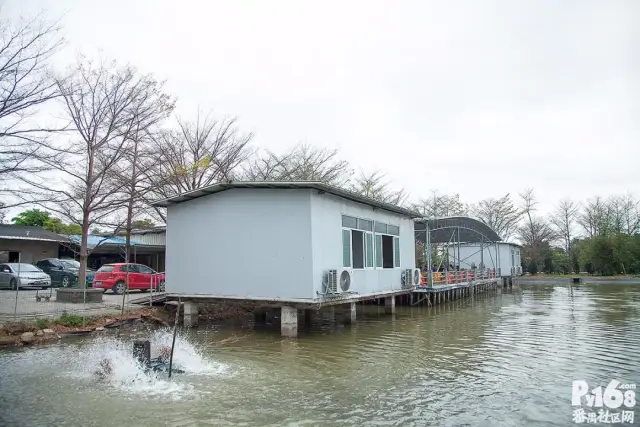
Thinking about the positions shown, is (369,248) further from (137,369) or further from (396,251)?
(137,369)

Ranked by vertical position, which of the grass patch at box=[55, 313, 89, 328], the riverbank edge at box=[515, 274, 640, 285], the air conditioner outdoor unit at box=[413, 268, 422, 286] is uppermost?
the air conditioner outdoor unit at box=[413, 268, 422, 286]

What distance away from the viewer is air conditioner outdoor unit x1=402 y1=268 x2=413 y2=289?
19.4 metres

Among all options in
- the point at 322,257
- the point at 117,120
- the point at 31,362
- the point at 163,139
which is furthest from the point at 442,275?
the point at 31,362

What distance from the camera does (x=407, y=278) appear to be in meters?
19.5

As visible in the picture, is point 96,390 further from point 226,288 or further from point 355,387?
point 226,288

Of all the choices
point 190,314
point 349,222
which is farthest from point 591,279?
point 190,314

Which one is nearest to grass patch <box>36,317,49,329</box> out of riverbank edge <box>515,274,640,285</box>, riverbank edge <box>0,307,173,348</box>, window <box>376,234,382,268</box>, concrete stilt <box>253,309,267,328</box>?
riverbank edge <box>0,307,173,348</box>

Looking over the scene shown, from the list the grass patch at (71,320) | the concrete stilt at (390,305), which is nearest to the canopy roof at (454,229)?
the concrete stilt at (390,305)

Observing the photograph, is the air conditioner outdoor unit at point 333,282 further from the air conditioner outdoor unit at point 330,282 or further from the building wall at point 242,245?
the building wall at point 242,245

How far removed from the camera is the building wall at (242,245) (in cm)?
1270

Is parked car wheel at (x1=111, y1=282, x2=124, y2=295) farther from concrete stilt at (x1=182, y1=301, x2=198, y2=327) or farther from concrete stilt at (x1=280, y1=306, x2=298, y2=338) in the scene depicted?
concrete stilt at (x1=280, y1=306, x2=298, y2=338)

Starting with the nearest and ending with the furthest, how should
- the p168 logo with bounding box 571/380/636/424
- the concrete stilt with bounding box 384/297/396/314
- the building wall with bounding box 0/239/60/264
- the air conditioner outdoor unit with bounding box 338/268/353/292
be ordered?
the p168 logo with bounding box 571/380/636/424
the air conditioner outdoor unit with bounding box 338/268/353/292
the concrete stilt with bounding box 384/297/396/314
the building wall with bounding box 0/239/60/264

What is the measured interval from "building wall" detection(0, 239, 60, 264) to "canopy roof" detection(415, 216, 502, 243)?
21390 mm

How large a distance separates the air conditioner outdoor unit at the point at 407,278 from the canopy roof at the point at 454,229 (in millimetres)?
3345
